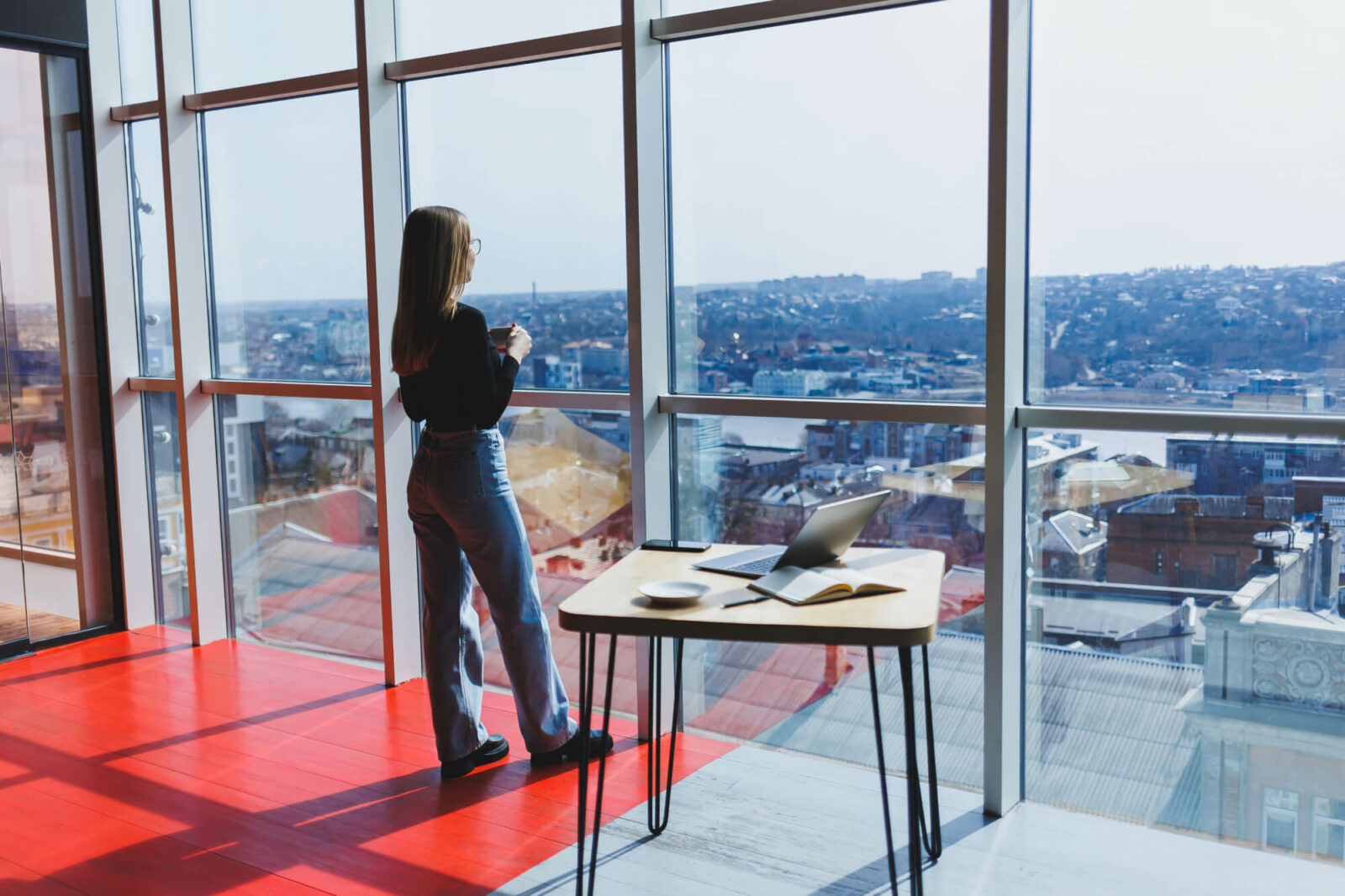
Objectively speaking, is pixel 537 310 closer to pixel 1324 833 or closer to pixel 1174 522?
pixel 1174 522

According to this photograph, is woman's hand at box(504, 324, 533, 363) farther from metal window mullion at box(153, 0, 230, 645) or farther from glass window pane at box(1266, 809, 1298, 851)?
glass window pane at box(1266, 809, 1298, 851)

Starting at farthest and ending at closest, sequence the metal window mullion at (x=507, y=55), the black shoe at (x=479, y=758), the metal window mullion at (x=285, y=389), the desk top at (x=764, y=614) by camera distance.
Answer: the metal window mullion at (x=285, y=389), the metal window mullion at (x=507, y=55), the black shoe at (x=479, y=758), the desk top at (x=764, y=614)

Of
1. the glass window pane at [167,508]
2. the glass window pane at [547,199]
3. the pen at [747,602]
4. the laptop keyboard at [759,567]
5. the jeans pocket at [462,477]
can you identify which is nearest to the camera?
the pen at [747,602]

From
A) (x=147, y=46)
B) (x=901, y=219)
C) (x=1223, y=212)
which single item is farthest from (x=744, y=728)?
(x=147, y=46)

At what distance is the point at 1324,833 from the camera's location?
251 centimetres

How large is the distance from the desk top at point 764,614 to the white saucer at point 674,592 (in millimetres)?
18

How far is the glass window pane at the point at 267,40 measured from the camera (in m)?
4.02

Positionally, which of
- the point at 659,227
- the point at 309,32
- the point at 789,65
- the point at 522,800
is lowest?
the point at 522,800

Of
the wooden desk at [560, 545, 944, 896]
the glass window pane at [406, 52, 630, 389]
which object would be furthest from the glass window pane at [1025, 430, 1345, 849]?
the glass window pane at [406, 52, 630, 389]

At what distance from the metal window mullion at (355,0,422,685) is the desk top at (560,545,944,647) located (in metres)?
1.86

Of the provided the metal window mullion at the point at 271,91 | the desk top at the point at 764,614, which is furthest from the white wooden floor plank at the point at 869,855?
the metal window mullion at the point at 271,91

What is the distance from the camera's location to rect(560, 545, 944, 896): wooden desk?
6.28 feet

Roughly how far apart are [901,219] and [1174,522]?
1.07 m

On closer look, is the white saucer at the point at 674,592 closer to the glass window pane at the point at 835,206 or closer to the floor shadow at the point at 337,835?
the floor shadow at the point at 337,835
